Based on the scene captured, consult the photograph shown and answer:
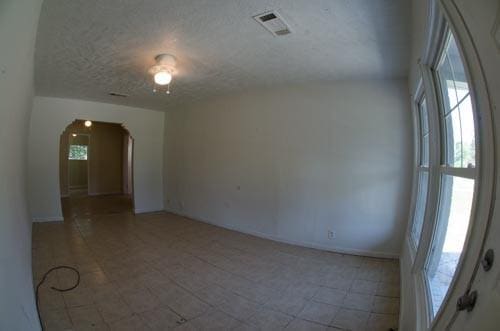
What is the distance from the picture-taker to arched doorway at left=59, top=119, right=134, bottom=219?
25.7 feet

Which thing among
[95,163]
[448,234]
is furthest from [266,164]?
[95,163]

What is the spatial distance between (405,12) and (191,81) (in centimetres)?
288

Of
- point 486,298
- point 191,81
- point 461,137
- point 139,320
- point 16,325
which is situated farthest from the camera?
point 191,81

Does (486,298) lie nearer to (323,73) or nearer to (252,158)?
(323,73)

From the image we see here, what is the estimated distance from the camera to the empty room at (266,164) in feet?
3.03

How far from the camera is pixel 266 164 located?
4156 millimetres

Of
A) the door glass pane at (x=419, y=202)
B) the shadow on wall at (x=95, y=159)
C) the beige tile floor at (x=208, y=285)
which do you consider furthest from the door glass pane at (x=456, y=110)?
the shadow on wall at (x=95, y=159)

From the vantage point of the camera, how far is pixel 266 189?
4.15 m

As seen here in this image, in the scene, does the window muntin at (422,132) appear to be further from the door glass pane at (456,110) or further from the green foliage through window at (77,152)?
the green foliage through window at (77,152)

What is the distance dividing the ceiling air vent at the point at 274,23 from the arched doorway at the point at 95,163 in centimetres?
661

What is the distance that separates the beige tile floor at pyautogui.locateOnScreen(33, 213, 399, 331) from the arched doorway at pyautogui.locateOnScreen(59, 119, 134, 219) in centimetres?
415

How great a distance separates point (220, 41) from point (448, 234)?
7.93ft

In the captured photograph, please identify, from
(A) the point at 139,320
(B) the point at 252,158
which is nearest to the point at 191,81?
(B) the point at 252,158

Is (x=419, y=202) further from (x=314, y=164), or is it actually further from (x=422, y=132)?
(x=314, y=164)
